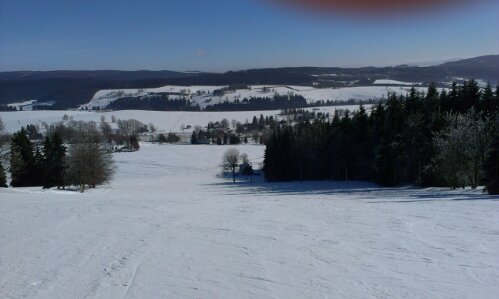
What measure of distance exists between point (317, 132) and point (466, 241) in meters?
53.2

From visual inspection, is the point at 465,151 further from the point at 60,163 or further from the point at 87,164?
the point at 60,163

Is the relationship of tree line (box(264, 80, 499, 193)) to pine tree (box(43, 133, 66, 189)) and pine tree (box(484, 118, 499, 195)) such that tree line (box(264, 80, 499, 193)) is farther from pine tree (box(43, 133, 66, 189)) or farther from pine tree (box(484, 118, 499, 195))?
pine tree (box(43, 133, 66, 189))

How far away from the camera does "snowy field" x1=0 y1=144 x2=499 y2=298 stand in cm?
825

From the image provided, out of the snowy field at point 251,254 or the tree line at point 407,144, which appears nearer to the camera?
the snowy field at point 251,254

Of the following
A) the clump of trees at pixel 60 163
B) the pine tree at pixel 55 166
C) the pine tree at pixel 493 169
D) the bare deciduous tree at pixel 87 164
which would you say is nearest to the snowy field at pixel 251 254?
the pine tree at pixel 493 169

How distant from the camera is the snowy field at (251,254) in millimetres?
8250

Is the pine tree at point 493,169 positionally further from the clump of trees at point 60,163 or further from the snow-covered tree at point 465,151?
the clump of trees at point 60,163

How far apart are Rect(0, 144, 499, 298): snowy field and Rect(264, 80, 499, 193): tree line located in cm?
1834

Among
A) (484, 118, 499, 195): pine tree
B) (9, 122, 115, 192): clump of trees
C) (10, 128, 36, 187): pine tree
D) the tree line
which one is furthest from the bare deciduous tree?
(484, 118, 499, 195): pine tree

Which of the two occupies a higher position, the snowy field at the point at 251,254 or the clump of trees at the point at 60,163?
the snowy field at the point at 251,254

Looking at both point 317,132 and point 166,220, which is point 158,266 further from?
point 317,132

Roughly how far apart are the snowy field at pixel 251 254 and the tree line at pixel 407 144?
18345 mm

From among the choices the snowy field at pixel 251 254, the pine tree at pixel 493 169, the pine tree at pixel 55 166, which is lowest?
the pine tree at pixel 55 166

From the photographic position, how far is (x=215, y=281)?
28.8ft
